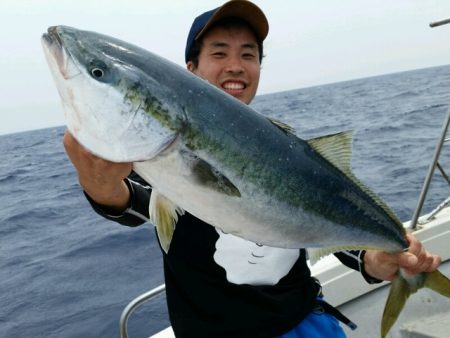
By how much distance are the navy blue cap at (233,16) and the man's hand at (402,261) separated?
1466mm

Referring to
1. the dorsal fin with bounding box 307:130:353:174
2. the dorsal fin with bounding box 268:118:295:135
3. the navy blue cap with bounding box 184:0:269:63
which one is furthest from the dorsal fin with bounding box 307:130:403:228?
the navy blue cap with bounding box 184:0:269:63

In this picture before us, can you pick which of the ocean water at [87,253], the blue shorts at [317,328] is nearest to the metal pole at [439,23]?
the ocean water at [87,253]

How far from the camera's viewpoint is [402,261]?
90.9 inches

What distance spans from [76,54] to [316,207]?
1134mm

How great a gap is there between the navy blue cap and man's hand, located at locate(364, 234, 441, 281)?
57.7 inches

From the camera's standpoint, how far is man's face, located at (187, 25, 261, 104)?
2.65 meters

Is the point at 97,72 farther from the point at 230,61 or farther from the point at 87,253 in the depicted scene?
the point at 87,253

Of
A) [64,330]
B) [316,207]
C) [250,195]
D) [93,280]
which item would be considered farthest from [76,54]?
[93,280]

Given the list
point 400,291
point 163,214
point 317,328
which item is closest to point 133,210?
point 163,214

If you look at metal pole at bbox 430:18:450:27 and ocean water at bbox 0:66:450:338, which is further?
ocean water at bbox 0:66:450:338

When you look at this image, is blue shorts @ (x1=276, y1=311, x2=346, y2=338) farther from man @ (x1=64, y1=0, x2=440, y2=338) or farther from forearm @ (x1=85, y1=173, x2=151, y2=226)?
forearm @ (x1=85, y1=173, x2=151, y2=226)

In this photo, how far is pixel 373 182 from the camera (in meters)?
11.5

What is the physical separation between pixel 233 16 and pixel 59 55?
1307 mm

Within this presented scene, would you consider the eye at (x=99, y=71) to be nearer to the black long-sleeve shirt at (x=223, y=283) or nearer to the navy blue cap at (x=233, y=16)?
the black long-sleeve shirt at (x=223, y=283)
